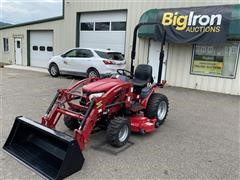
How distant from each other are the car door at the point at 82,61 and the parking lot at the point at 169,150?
4248 mm

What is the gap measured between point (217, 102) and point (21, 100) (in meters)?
6.26

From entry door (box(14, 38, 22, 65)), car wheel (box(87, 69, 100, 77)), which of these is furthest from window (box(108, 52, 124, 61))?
entry door (box(14, 38, 22, 65))

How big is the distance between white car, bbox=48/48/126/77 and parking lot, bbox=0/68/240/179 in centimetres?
393

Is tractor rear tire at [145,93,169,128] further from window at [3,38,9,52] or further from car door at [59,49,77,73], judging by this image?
window at [3,38,9,52]

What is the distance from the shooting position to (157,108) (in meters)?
4.88

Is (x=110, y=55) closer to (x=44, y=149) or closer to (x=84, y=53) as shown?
(x=84, y=53)

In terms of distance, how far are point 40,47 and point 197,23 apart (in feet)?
37.0

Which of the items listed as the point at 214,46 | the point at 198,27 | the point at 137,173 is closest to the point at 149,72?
the point at 137,173

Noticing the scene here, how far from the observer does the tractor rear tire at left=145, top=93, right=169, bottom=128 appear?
4.85 m

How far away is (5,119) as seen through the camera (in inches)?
205

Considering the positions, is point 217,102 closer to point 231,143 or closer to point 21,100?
point 231,143

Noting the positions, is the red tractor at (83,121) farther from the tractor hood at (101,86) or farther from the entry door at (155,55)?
the entry door at (155,55)

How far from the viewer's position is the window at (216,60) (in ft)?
30.9

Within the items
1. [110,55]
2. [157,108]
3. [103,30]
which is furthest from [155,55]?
[157,108]
